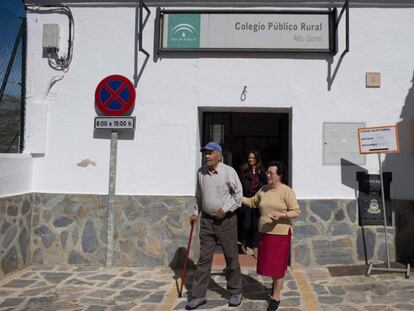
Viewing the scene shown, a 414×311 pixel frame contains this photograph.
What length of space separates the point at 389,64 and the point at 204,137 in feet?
10.4

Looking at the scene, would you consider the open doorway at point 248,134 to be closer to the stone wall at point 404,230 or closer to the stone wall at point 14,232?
the stone wall at point 404,230

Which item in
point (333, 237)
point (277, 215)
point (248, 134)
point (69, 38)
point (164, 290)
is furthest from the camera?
point (248, 134)

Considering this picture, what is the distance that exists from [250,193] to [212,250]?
193cm

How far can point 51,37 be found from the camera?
6293mm

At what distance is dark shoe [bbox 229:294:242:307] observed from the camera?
461 centimetres

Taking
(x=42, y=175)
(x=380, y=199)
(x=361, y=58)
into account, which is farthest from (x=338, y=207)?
(x=42, y=175)

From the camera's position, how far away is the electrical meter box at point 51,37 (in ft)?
20.6

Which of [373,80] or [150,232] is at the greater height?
[373,80]

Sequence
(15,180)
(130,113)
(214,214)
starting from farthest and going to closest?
(130,113)
(15,180)
(214,214)

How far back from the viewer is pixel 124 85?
6.20 m

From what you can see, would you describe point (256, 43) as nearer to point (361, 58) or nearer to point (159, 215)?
point (361, 58)

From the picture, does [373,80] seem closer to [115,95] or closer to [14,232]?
[115,95]

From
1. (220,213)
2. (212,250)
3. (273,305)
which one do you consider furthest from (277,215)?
(273,305)

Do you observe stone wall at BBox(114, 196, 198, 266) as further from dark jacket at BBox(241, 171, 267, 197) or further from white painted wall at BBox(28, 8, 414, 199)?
dark jacket at BBox(241, 171, 267, 197)
